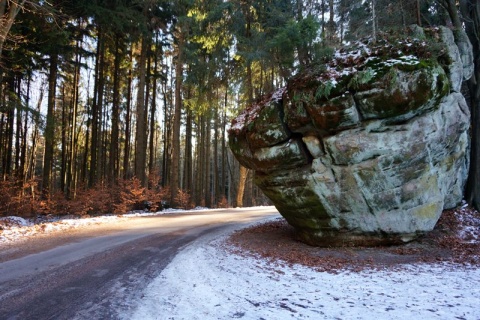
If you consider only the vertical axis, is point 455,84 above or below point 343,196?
above

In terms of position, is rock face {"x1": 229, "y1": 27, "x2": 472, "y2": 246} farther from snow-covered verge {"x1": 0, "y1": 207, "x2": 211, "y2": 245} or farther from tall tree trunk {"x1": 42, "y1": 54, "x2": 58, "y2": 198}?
tall tree trunk {"x1": 42, "y1": 54, "x2": 58, "y2": 198}

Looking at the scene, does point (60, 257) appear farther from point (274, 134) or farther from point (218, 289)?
point (274, 134)

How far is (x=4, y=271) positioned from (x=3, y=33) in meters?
8.08

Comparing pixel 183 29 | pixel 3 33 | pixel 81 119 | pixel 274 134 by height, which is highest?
pixel 183 29

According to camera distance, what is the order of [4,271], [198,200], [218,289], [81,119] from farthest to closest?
1. [81,119]
2. [198,200]
3. [4,271]
4. [218,289]

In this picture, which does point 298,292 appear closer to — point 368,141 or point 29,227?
point 368,141

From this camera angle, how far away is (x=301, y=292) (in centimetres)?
458

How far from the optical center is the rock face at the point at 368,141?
6770mm

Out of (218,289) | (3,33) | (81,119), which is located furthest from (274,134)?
(81,119)

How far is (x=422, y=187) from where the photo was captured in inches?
277

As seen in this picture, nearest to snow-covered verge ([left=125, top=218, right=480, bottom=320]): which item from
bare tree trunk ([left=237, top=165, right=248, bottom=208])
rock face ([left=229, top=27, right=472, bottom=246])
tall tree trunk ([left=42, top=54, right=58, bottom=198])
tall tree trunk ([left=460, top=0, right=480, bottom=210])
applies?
rock face ([left=229, top=27, right=472, bottom=246])

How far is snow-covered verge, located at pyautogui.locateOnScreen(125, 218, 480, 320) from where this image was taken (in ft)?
12.2

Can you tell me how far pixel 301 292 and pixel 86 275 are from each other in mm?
3824

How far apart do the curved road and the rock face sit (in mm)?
3862
